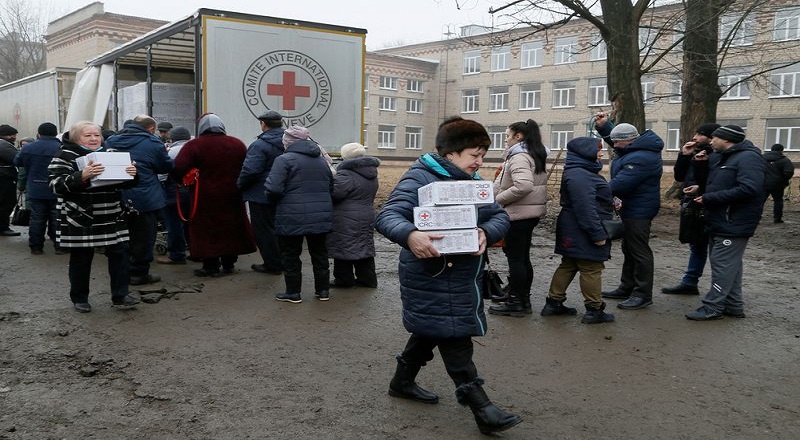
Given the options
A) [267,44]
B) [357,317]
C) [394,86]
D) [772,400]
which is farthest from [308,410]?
[394,86]

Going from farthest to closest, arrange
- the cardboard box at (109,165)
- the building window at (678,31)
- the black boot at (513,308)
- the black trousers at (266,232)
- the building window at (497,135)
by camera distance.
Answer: the building window at (497,135), the building window at (678,31), the black trousers at (266,232), the black boot at (513,308), the cardboard box at (109,165)

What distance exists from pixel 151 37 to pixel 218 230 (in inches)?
178

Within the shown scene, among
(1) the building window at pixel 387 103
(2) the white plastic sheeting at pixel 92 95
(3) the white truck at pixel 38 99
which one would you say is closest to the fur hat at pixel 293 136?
(2) the white plastic sheeting at pixel 92 95

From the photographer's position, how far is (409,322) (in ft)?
11.5

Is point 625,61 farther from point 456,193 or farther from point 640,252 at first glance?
point 456,193

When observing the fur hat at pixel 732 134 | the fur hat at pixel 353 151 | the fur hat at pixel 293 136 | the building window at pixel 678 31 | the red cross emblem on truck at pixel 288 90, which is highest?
the building window at pixel 678 31

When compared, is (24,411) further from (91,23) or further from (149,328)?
(91,23)

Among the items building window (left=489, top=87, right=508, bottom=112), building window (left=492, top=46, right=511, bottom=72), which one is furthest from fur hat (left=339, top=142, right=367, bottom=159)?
building window (left=492, top=46, right=511, bottom=72)

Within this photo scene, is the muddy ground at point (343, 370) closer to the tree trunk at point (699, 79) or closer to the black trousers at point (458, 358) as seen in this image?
the black trousers at point (458, 358)

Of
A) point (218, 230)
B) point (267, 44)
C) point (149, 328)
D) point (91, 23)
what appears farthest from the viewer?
point (91, 23)

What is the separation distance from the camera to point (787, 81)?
3581 cm

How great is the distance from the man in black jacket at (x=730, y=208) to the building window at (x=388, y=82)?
156 ft

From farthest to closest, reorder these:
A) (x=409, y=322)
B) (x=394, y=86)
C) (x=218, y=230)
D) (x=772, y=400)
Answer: (x=394, y=86)
(x=218, y=230)
(x=772, y=400)
(x=409, y=322)

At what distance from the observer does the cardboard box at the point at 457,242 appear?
10.6 ft
